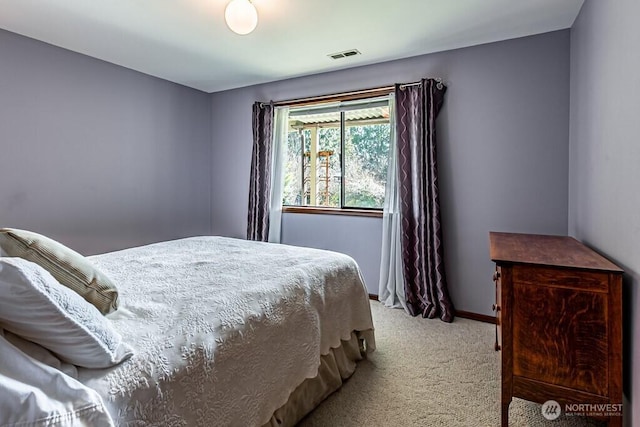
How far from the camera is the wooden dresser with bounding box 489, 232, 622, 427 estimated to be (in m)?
1.40

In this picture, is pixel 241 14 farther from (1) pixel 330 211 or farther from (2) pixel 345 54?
(1) pixel 330 211

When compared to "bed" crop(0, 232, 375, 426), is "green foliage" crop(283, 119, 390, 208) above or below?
above

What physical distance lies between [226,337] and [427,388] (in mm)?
1311

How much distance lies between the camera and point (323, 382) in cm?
188

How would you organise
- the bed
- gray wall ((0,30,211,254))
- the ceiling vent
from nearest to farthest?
the bed → gray wall ((0,30,211,254)) → the ceiling vent

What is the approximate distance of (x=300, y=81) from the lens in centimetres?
392

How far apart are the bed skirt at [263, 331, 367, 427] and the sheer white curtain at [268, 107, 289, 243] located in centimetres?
198

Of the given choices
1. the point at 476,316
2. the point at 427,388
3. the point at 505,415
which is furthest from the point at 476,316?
the point at 505,415

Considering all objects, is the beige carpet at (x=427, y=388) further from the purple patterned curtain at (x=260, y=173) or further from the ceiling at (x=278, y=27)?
the ceiling at (x=278, y=27)

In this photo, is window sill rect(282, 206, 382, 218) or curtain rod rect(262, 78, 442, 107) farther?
window sill rect(282, 206, 382, 218)

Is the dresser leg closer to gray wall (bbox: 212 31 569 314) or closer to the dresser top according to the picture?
the dresser top

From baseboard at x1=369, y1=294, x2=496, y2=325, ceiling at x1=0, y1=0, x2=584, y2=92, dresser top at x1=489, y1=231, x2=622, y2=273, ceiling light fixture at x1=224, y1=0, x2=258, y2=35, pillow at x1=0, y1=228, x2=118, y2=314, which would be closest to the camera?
pillow at x1=0, y1=228, x2=118, y2=314

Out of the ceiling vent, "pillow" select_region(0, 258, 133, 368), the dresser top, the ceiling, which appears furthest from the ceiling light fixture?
the dresser top

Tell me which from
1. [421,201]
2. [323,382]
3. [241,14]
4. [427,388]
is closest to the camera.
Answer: [323,382]
